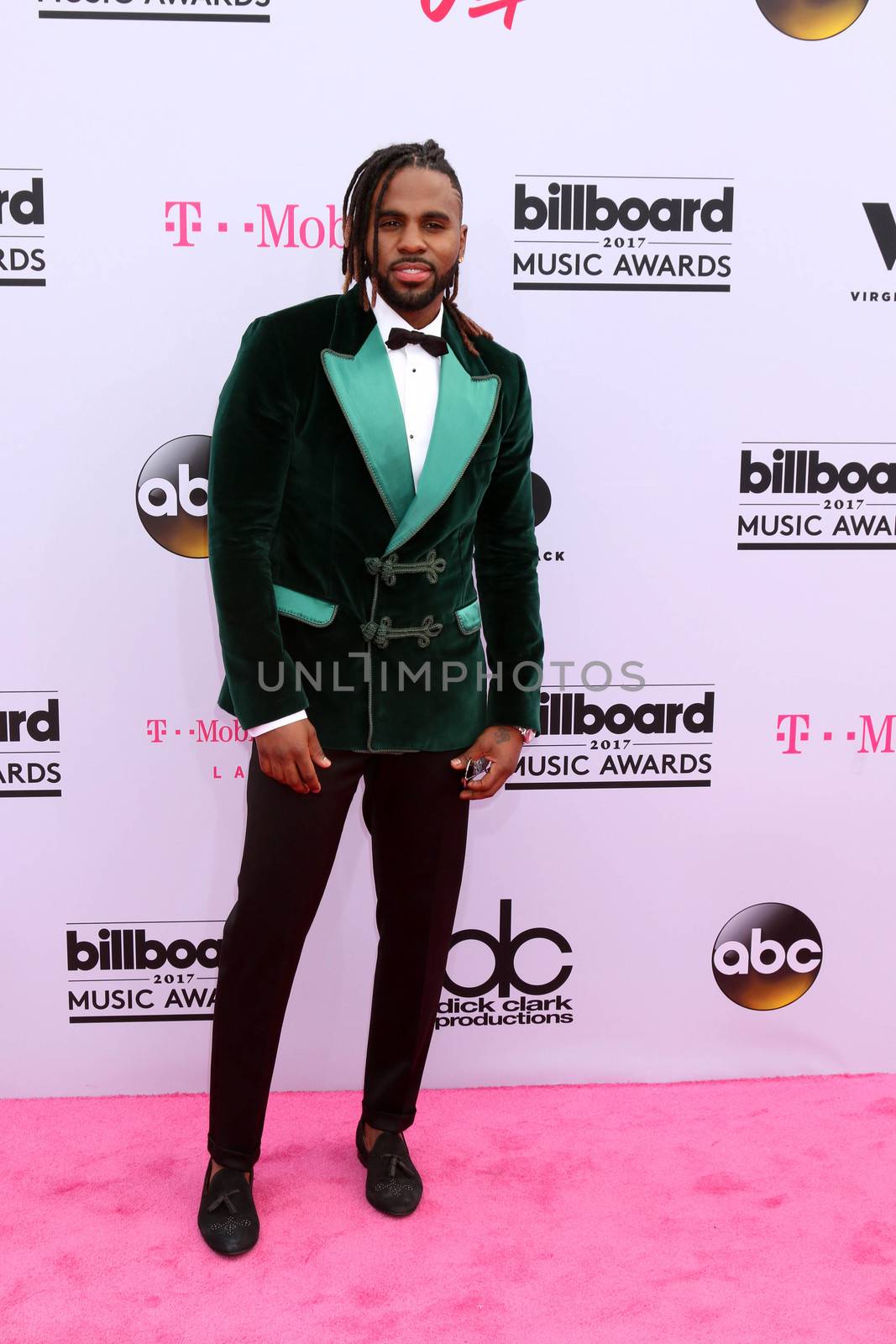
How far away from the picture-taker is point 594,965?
8.02 ft

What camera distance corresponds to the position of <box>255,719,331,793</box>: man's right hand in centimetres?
173

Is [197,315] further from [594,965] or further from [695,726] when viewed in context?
[594,965]

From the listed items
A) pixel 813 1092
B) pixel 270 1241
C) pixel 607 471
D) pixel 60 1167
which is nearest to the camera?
pixel 270 1241

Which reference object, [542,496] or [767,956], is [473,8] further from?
[767,956]

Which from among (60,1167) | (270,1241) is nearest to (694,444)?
(270,1241)

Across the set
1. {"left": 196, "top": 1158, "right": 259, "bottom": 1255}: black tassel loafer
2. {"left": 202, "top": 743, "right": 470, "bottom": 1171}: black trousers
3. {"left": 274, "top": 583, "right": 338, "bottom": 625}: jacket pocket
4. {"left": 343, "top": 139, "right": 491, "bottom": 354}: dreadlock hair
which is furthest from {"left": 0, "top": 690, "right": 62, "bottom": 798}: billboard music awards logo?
{"left": 343, "top": 139, "right": 491, "bottom": 354}: dreadlock hair

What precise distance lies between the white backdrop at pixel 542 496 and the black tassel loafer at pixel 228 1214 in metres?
0.51

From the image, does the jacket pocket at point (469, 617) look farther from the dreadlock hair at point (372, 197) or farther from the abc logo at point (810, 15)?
the abc logo at point (810, 15)

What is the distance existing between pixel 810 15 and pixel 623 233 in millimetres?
532

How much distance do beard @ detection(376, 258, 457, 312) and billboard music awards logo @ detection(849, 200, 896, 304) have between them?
969 mm

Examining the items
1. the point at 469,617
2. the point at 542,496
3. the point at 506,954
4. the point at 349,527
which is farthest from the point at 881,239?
the point at 506,954

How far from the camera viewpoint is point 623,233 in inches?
85.6

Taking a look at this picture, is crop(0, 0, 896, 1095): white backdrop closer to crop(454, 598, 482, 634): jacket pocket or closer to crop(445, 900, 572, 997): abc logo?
crop(445, 900, 572, 997): abc logo

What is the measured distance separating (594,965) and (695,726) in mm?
569
